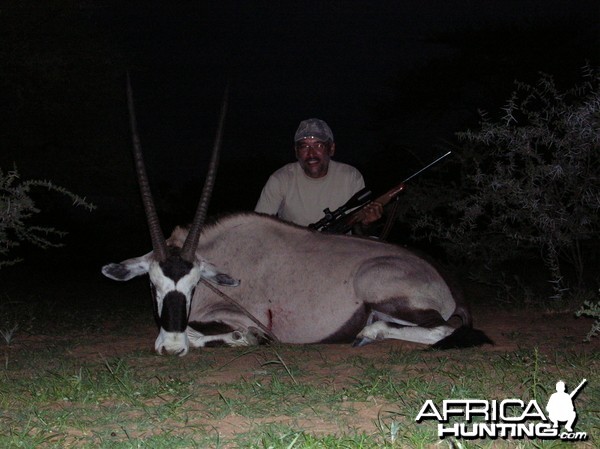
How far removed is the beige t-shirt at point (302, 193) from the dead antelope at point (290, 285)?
113 centimetres

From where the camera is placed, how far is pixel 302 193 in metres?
6.53

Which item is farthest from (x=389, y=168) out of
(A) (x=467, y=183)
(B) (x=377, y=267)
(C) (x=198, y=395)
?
(C) (x=198, y=395)

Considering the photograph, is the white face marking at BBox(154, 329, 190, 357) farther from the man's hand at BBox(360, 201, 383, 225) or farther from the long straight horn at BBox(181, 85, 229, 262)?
the man's hand at BBox(360, 201, 383, 225)

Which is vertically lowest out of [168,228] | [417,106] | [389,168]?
[168,228]

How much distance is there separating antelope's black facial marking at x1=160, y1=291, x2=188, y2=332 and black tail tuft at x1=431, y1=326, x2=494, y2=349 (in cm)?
147

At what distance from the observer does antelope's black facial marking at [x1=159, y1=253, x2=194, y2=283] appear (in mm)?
4633

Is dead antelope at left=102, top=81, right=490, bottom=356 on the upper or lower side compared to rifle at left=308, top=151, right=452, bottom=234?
lower

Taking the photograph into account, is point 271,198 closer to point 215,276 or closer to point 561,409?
point 215,276

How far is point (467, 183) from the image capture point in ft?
31.7

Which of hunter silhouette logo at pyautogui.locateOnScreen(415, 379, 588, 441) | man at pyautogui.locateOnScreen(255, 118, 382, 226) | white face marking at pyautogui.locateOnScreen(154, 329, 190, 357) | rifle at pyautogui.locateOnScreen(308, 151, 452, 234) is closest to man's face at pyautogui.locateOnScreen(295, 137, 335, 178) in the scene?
man at pyautogui.locateOnScreen(255, 118, 382, 226)

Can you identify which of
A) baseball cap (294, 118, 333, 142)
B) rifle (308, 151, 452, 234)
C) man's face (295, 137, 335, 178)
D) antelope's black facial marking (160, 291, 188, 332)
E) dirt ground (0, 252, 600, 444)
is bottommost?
dirt ground (0, 252, 600, 444)

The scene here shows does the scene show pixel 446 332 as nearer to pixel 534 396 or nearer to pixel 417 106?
pixel 534 396

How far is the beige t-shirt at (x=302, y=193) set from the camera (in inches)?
256

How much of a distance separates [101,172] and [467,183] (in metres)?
4.95
